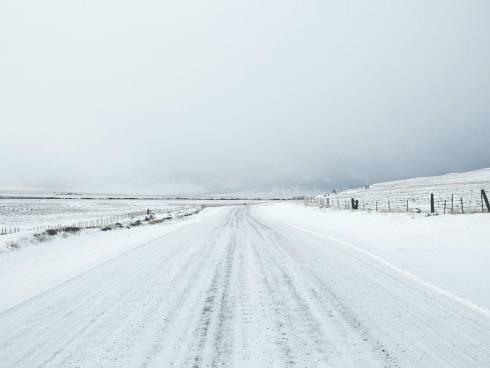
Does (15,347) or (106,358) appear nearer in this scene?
(106,358)

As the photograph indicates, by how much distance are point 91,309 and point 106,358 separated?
2.14m

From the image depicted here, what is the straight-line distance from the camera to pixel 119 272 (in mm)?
8922

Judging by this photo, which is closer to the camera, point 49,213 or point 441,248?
point 441,248

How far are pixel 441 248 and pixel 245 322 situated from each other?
369 inches

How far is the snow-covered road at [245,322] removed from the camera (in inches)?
153

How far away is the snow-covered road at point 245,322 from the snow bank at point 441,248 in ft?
2.71

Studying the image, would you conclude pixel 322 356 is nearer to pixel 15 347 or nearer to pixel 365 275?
pixel 15 347

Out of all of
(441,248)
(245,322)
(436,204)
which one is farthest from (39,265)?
(436,204)

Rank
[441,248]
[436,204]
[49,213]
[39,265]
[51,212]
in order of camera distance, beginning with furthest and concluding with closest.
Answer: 1. [51,212]
2. [49,213]
3. [436,204]
4. [441,248]
5. [39,265]

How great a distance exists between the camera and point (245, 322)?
492cm

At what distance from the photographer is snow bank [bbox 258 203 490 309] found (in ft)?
23.8

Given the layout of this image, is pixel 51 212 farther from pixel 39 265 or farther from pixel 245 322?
pixel 245 322

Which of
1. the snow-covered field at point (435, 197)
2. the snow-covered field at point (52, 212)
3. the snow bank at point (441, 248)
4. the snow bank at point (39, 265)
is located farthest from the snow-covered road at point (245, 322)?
the snow-covered field at point (52, 212)

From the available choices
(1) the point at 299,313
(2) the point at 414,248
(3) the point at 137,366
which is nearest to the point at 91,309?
(3) the point at 137,366
